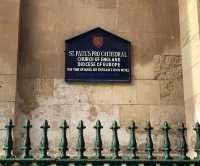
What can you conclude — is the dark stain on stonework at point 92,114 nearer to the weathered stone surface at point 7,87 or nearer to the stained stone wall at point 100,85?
the stained stone wall at point 100,85

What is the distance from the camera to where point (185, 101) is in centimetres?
670

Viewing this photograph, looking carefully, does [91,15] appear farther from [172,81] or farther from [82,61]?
[172,81]

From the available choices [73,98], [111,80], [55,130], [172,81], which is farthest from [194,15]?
[55,130]

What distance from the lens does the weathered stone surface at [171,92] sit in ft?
22.2

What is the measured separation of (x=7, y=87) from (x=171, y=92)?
8.17 feet

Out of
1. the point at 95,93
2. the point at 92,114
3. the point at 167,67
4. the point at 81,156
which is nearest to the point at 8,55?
the point at 95,93

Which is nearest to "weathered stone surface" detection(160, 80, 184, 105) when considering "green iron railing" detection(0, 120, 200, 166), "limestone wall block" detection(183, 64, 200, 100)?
"limestone wall block" detection(183, 64, 200, 100)

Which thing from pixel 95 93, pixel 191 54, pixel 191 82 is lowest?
pixel 95 93

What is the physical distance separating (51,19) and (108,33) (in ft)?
3.08

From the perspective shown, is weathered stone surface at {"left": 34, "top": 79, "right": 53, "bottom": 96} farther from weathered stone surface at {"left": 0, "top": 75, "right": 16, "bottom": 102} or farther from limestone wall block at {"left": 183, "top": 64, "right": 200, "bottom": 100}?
limestone wall block at {"left": 183, "top": 64, "right": 200, "bottom": 100}

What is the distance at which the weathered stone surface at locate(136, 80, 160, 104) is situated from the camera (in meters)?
6.74

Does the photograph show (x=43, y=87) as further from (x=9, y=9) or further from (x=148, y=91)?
(x=148, y=91)

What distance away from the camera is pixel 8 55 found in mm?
6539

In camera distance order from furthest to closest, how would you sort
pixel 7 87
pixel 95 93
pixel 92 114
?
1. pixel 95 93
2. pixel 92 114
3. pixel 7 87
